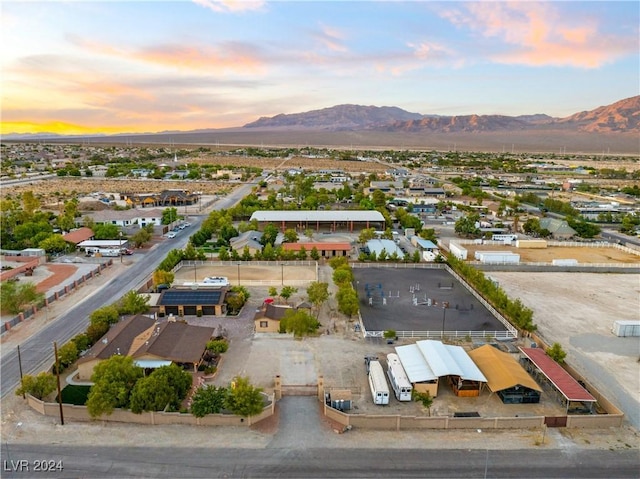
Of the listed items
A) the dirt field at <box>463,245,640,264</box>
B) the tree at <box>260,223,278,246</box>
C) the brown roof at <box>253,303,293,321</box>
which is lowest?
the dirt field at <box>463,245,640,264</box>

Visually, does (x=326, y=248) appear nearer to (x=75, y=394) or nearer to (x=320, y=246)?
(x=320, y=246)

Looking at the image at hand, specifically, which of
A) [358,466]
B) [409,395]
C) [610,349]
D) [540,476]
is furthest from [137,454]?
[610,349]

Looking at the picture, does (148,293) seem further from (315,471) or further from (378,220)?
(378,220)

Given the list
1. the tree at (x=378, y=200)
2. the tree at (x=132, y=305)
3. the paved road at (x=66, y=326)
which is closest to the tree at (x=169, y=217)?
the paved road at (x=66, y=326)

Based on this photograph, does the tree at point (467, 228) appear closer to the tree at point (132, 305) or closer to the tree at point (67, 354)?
the tree at point (132, 305)

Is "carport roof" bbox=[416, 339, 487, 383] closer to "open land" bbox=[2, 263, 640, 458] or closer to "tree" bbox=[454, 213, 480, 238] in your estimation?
"open land" bbox=[2, 263, 640, 458]

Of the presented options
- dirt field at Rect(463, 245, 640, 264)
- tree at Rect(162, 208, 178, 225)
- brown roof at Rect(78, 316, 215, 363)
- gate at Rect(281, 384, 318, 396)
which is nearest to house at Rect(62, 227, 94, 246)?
tree at Rect(162, 208, 178, 225)

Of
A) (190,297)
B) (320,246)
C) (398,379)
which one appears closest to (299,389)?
(398,379)
